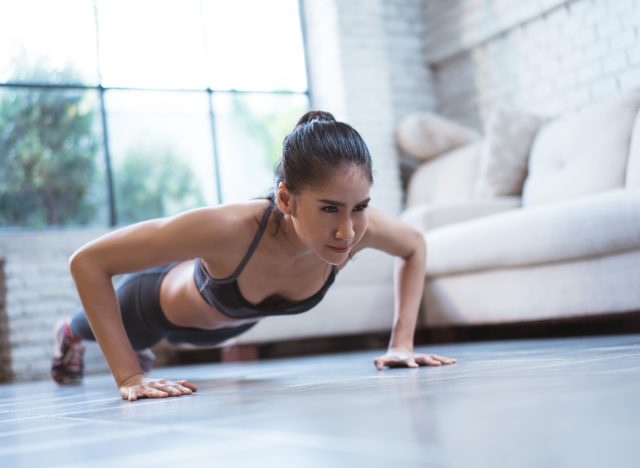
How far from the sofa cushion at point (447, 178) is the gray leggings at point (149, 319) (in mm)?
2441

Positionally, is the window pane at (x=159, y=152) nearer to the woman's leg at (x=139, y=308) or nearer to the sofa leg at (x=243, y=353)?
the sofa leg at (x=243, y=353)

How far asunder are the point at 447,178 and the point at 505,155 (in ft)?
1.84

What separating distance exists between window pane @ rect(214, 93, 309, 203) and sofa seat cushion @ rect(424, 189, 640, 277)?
1834 mm

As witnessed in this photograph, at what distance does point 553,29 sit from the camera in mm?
4875

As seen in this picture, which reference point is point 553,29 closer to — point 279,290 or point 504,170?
Answer: point 504,170

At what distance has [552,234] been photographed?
308cm

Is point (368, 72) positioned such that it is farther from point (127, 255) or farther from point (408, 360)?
point (127, 255)

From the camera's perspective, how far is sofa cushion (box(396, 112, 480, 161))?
5.22m

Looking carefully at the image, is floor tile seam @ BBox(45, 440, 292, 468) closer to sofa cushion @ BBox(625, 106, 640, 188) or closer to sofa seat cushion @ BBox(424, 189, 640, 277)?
sofa seat cushion @ BBox(424, 189, 640, 277)

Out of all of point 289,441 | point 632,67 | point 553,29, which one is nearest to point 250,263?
point 289,441

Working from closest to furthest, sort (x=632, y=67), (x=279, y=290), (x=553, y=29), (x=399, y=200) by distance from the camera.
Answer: (x=279, y=290)
(x=632, y=67)
(x=553, y=29)
(x=399, y=200)

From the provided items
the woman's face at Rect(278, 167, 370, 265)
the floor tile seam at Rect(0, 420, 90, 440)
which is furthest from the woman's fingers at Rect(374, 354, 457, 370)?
the floor tile seam at Rect(0, 420, 90, 440)

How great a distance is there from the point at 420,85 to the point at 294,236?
3926 millimetres

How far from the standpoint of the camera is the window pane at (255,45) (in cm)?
546
